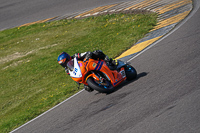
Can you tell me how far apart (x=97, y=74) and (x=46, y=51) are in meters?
7.46

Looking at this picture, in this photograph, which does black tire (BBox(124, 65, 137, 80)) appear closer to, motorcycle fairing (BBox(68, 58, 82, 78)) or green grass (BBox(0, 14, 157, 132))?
motorcycle fairing (BBox(68, 58, 82, 78))

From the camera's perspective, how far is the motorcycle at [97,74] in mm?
7875

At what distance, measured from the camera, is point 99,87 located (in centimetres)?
776

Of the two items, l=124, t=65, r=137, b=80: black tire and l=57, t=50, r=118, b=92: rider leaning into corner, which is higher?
l=57, t=50, r=118, b=92: rider leaning into corner

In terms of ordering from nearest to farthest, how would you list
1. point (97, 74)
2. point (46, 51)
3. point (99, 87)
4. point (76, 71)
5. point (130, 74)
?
point (99, 87) < point (76, 71) < point (97, 74) < point (130, 74) < point (46, 51)

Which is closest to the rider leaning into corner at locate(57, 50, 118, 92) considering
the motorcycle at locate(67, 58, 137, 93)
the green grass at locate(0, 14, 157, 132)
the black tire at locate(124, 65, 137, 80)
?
the motorcycle at locate(67, 58, 137, 93)

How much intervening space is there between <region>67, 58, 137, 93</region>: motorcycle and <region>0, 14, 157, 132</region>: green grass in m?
1.76

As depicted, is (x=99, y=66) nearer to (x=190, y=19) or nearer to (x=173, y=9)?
(x=190, y=19)

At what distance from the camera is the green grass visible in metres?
10.1

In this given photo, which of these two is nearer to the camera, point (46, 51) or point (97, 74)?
point (97, 74)

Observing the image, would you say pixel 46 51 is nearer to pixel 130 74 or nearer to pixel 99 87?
pixel 130 74

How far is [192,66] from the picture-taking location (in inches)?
301

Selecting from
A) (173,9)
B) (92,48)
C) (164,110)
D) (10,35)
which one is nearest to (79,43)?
(92,48)

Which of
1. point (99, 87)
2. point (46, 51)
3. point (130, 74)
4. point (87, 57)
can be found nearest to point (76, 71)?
point (87, 57)
